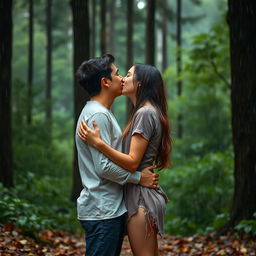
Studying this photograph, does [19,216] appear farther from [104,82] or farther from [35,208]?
[104,82]

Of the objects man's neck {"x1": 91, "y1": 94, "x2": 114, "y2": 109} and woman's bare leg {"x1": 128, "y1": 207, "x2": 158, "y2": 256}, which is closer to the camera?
woman's bare leg {"x1": 128, "y1": 207, "x2": 158, "y2": 256}

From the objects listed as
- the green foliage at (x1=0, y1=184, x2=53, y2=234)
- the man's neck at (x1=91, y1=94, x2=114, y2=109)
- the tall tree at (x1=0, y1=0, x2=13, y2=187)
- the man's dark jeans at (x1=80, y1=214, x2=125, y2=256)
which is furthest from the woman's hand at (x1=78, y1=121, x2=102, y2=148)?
the tall tree at (x1=0, y1=0, x2=13, y2=187)

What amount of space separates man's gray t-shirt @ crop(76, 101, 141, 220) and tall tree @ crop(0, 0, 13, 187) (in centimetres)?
632

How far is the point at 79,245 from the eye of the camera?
8883 mm

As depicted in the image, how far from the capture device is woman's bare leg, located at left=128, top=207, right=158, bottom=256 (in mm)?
4656

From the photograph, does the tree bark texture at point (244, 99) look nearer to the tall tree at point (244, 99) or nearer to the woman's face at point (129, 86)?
the tall tree at point (244, 99)

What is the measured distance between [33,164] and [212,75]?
719cm

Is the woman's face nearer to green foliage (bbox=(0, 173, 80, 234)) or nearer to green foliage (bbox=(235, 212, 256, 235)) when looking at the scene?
green foliage (bbox=(0, 173, 80, 234))

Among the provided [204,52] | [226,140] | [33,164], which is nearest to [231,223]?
[204,52]

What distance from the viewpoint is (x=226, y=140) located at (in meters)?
23.3

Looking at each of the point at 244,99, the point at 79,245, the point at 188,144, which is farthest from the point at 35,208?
the point at 188,144

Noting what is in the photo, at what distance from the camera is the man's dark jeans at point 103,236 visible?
14.9 feet

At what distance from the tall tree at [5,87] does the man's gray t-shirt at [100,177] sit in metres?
6.32

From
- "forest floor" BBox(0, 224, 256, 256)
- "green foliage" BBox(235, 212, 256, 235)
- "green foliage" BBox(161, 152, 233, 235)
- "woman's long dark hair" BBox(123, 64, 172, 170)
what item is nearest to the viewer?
"woman's long dark hair" BBox(123, 64, 172, 170)
